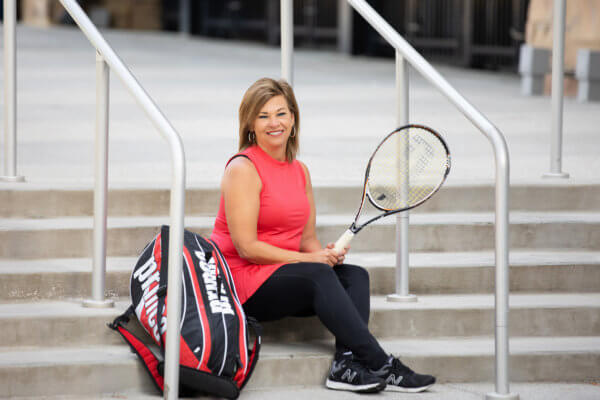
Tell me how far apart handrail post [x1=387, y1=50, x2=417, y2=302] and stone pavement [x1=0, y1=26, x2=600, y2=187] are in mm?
767

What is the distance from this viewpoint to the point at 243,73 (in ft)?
32.7

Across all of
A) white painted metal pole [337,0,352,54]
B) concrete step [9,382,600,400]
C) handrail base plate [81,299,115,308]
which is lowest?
concrete step [9,382,600,400]

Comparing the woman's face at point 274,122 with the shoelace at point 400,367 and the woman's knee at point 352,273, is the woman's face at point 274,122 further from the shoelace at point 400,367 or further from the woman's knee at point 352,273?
the shoelace at point 400,367

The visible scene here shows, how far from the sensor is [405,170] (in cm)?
342

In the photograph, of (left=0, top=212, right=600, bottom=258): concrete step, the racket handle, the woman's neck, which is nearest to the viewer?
the racket handle

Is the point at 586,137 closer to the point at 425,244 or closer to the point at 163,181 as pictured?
the point at 425,244

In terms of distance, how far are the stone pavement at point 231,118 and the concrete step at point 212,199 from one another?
0.12 meters

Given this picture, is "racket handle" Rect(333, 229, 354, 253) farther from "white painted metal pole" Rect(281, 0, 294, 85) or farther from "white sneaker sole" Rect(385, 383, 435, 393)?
"white painted metal pole" Rect(281, 0, 294, 85)

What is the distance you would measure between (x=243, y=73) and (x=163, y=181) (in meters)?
5.76

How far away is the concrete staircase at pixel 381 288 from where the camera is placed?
133 inches

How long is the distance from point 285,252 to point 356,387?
54 centimetres

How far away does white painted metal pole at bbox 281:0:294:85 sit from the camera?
4031mm

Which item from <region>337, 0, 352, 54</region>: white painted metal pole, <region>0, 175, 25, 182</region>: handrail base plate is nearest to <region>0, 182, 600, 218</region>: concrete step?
<region>0, 175, 25, 182</region>: handrail base plate

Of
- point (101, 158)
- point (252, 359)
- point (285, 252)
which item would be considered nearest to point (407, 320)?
point (285, 252)
